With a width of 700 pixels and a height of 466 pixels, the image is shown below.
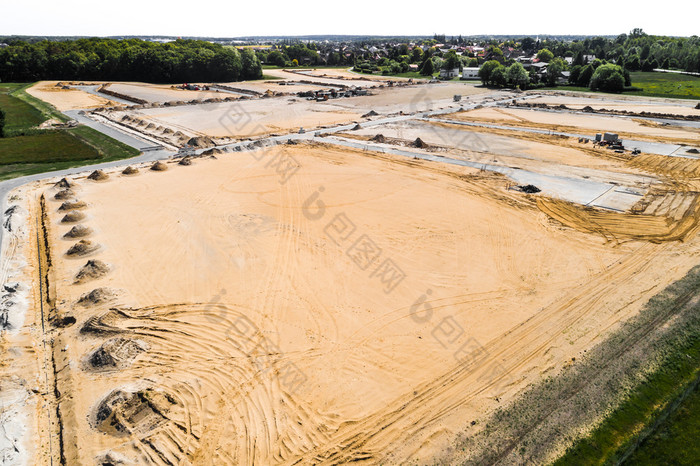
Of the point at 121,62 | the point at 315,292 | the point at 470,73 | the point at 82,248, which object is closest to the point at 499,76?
the point at 470,73

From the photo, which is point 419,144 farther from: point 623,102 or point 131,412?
point 623,102

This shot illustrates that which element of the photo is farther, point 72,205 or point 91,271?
point 72,205

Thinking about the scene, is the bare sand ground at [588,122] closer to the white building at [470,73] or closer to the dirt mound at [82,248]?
the dirt mound at [82,248]

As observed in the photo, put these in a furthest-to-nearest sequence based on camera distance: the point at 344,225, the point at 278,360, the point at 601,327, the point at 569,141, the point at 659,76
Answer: the point at 659,76 < the point at 569,141 < the point at 344,225 < the point at 601,327 < the point at 278,360

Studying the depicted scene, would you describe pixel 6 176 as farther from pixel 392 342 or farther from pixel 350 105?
pixel 350 105

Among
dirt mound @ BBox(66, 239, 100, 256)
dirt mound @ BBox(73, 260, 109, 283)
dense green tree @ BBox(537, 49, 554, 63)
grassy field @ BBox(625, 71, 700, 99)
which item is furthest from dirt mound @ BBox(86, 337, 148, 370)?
dense green tree @ BBox(537, 49, 554, 63)

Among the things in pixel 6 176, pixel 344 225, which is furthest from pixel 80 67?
pixel 344 225

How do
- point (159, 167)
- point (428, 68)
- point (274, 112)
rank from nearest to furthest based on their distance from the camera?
point (159, 167), point (274, 112), point (428, 68)
